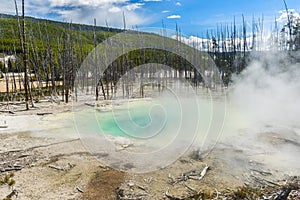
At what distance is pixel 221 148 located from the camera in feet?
23.8

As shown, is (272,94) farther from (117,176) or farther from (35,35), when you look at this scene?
(35,35)

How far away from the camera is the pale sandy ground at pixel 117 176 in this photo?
5.02 metres

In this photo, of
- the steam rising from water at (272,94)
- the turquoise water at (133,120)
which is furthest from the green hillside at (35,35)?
the steam rising from water at (272,94)

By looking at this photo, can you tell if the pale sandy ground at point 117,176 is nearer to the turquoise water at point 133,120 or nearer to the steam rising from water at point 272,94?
the turquoise water at point 133,120

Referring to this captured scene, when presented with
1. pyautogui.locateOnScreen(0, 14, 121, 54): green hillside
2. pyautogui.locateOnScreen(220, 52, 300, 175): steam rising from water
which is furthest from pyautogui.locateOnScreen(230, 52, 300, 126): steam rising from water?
pyautogui.locateOnScreen(0, 14, 121, 54): green hillside

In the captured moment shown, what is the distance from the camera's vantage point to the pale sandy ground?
16.5 feet

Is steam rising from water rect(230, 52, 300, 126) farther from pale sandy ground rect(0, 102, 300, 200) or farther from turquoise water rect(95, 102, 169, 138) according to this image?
turquoise water rect(95, 102, 169, 138)

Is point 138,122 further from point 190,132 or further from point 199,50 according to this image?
point 199,50

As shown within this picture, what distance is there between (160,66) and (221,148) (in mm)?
19986

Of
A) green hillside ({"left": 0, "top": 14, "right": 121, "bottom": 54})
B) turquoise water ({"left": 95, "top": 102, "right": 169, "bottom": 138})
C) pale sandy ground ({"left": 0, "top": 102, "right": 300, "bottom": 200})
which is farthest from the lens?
Result: green hillside ({"left": 0, "top": 14, "right": 121, "bottom": 54})

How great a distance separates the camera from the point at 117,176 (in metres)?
5.74

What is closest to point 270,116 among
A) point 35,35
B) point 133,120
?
point 133,120

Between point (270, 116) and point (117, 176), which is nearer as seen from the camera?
point (117, 176)

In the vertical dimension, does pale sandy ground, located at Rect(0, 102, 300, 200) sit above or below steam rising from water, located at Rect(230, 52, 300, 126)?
below
